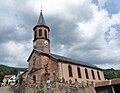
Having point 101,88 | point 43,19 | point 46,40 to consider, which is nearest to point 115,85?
point 101,88

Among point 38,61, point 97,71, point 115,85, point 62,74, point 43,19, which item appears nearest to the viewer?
point 115,85

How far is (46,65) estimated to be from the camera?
41562mm

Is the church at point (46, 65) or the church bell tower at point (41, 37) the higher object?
the church bell tower at point (41, 37)

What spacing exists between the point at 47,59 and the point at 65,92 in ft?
48.9

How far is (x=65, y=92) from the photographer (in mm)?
29781

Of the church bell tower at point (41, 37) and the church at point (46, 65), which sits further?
the church bell tower at point (41, 37)

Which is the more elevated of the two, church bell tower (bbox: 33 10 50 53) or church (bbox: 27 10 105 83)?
church bell tower (bbox: 33 10 50 53)

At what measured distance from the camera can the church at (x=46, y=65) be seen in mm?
41500

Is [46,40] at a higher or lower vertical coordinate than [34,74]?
higher

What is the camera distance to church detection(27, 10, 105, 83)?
136 ft

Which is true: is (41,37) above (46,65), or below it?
above

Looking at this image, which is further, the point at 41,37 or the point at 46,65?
the point at 41,37

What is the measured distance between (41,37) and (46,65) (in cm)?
824

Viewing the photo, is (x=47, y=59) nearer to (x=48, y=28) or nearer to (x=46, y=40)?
(x=46, y=40)
